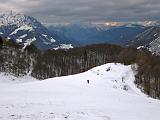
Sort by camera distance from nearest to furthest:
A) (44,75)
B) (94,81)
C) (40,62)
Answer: (94,81), (44,75), (40,62)

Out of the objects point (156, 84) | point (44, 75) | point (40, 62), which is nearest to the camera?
point (156, 84)

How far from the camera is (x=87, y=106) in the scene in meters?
29.8

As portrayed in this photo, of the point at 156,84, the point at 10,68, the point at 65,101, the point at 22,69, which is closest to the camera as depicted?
the point at 65,101

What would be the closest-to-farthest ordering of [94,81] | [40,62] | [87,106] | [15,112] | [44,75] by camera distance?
[15,112] < [87,106] < [94,81] < [44,75] < [40,62]

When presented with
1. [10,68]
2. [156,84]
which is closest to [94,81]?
[156,84]

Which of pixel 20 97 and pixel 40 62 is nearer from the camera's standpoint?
pixel 20 97

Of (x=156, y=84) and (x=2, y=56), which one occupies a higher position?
(x=2, y=56)

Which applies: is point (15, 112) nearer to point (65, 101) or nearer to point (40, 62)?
point (65, 101)

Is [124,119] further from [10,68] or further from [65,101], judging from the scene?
[10,68]

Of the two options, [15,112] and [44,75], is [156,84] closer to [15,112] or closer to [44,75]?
[44,75]

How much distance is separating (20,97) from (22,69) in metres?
129

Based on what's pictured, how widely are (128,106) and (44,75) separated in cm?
15050

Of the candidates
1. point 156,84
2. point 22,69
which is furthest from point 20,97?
point 22,69

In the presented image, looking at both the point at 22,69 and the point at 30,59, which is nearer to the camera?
the point at 22,69
